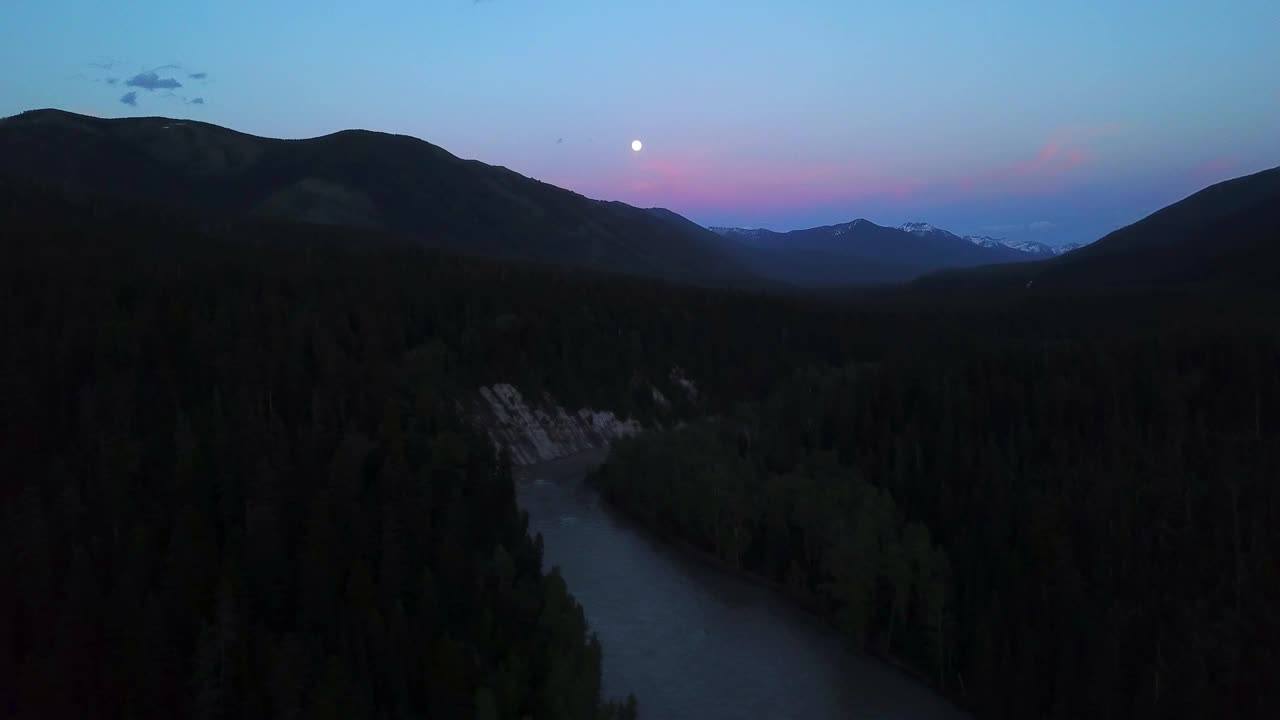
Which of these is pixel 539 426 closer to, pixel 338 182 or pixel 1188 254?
pixel 1188 254

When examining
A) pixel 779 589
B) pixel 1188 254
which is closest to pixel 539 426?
pixel 779 589

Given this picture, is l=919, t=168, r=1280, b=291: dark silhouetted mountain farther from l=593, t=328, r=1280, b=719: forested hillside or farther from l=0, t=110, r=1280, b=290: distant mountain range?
l=593, t=328, r=1280, b=719: forested hillside

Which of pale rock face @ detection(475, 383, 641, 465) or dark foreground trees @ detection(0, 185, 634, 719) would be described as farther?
pale rock face @ detection(475, 383, 641, 465)

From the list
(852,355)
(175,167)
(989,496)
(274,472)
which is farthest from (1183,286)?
(175,167)

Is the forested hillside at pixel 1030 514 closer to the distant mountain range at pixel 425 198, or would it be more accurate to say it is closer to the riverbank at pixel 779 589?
the riverbank at pixel 779 589

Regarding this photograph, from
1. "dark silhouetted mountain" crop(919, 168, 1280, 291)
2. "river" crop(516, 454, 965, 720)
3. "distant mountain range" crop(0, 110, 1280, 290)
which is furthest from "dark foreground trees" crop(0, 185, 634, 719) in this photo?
"dark silhouetted mountain" crop(919, 168, 1280, 291)

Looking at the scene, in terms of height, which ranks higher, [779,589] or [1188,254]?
[1188,254]
